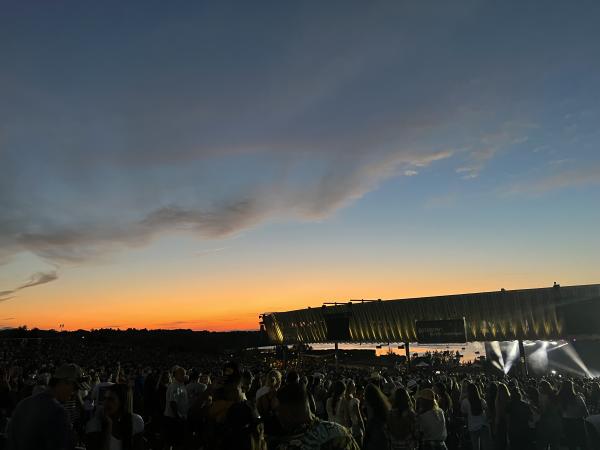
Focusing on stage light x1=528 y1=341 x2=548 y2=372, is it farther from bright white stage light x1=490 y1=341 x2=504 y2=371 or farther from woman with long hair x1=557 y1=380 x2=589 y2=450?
woman with long hair x1=557 y1=380 x2=589 y2=450

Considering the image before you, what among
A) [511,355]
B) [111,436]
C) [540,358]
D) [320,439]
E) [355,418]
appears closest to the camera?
[320,439]

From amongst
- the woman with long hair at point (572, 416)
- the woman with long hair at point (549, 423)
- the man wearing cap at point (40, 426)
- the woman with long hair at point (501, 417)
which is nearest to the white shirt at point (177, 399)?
the man wearing cap at point (40, 426)

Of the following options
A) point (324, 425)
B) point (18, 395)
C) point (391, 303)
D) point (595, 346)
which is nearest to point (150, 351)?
point (391, 303)

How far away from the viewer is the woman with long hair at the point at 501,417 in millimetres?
8805

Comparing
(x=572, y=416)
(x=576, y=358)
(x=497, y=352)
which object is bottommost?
(x=572, y=416)

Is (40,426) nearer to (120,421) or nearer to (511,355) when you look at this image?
(120,421)

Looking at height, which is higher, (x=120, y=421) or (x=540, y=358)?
(x=540, y=358)

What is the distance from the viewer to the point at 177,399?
8.80 meters

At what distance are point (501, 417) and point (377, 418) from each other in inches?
155

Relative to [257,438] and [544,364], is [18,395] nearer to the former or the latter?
[257,438]

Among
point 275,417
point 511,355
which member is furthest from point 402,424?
point 511,355

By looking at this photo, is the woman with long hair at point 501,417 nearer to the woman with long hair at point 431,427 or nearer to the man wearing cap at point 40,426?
the woman with long hair at point 431,427

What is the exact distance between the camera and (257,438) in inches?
172

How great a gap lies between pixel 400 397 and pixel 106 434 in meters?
3.58
